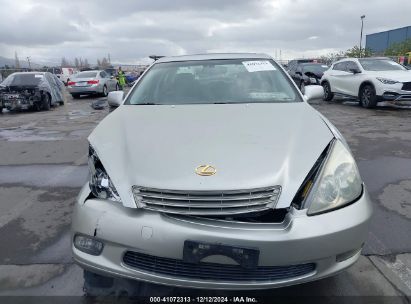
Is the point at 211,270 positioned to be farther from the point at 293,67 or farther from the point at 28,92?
the point at 293,67

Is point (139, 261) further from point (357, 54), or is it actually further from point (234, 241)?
point (357, 54)

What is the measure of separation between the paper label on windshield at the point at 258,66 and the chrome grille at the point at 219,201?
7.23ft

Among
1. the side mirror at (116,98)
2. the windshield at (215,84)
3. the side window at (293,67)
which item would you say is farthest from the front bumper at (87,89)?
the windshield at (215,84)

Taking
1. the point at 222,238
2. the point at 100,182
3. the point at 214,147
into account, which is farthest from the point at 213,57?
the point at 222,238

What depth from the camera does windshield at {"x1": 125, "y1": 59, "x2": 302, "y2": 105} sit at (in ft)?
12.4

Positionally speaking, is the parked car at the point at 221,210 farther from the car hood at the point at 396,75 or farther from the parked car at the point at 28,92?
the parked car at the point at 28,92

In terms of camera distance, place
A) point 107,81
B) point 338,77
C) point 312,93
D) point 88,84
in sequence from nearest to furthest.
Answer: point 312,93
point 338,77
point 88,84
point 107,81

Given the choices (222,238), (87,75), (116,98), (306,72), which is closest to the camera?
(222,238)

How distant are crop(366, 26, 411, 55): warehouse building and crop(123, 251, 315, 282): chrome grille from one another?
144 feet

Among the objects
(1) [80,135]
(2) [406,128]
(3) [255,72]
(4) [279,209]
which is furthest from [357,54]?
(4) [279,209]

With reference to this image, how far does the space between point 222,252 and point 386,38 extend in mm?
53536

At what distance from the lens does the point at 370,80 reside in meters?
11.8

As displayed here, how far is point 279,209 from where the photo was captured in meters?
2.22

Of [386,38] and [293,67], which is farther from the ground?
[386,38]
